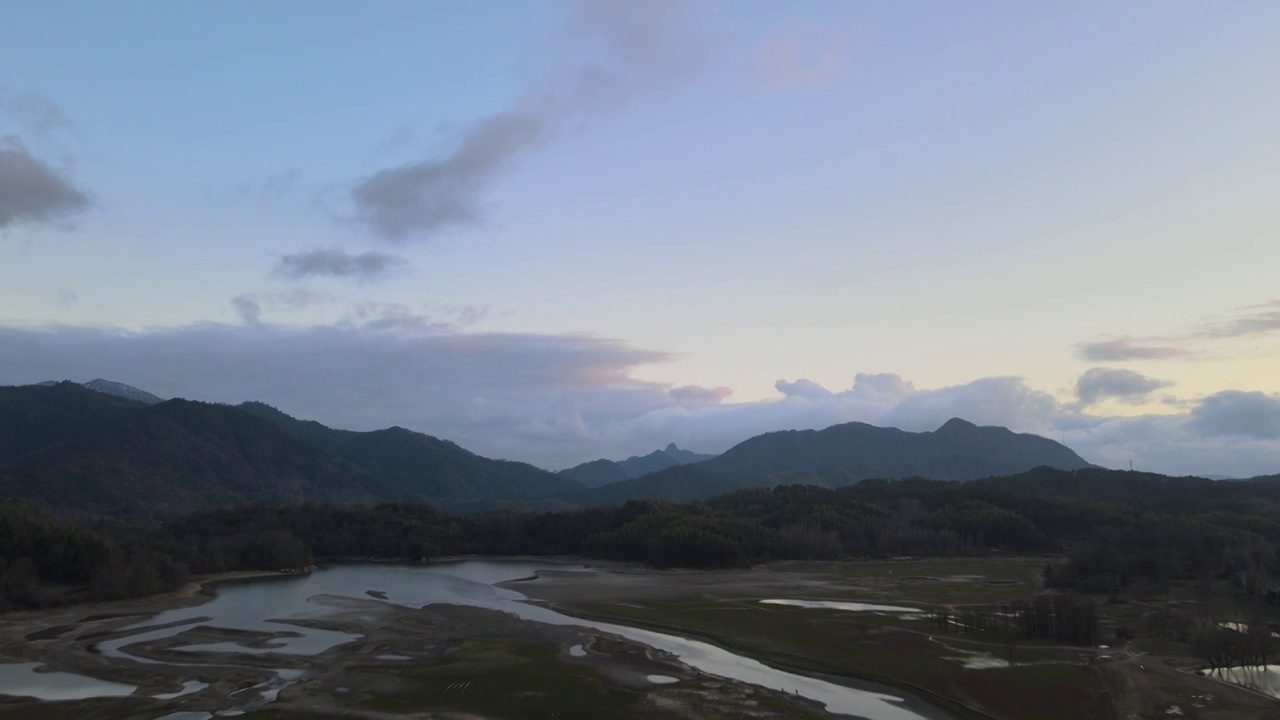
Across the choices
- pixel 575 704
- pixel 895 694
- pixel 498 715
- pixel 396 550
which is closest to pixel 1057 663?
pixel 895 694

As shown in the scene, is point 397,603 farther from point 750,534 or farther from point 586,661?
A: point 750,534

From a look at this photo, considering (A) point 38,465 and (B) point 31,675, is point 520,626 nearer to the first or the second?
(B) point 31,675

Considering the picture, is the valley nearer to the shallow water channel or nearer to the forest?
the shallow water channel

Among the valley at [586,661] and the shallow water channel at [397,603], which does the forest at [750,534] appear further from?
the shallow water channel at [397,603]

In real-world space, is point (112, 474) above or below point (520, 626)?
above

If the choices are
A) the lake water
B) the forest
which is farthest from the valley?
the forest
